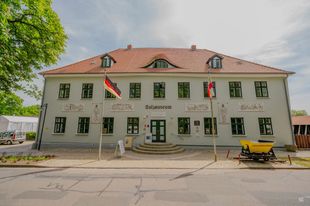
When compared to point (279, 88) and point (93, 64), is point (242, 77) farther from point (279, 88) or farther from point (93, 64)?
point (93, 64)

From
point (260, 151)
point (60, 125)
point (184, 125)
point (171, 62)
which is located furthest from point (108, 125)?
point (260, 151)

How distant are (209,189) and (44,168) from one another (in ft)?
30.0

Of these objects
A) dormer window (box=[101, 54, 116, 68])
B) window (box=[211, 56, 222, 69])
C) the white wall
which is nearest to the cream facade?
window (box=[211, 56, 222, 69])

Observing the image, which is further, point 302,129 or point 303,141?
point 302,129

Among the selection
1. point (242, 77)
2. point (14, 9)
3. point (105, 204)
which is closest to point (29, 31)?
point (14, 9)

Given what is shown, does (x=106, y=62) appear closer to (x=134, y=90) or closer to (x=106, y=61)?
Answer: (x=106, y=61)

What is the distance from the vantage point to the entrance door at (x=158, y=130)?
15500mm

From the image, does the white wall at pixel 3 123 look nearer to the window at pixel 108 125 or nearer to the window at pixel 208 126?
the window at pixel 108 125

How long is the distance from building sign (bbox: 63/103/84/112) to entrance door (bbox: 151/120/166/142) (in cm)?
812

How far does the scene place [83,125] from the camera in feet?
52.1

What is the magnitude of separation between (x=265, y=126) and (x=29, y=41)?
22592 millimetres

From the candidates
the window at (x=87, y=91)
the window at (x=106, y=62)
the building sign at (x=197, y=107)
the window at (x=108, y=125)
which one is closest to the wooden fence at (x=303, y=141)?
the building sign at (x=197, y=107)

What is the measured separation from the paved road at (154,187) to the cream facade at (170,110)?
7.38 metres

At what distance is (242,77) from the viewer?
16.1 m
